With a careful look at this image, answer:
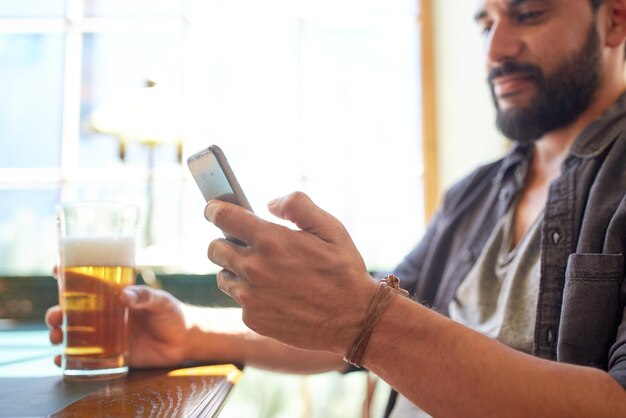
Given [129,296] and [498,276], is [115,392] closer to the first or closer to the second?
[129,296]

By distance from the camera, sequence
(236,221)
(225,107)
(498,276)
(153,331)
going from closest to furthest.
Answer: (236,221) → (153,331) → (498,276) → (225,107)

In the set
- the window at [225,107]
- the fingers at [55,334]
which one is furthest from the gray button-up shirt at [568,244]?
the window at [225,107]

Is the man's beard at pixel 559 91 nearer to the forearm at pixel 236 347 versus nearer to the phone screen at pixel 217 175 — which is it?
the forearm at pixel 236 347

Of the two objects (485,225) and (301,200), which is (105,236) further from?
(485,225)

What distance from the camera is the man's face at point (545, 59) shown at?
129 cm

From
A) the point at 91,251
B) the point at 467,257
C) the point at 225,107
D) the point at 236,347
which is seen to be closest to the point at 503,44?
the point at 467,257

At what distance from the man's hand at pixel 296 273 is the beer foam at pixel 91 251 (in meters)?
0.19

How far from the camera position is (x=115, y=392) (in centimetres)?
74

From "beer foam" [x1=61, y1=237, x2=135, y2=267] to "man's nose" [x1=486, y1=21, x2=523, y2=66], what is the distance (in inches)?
33.0

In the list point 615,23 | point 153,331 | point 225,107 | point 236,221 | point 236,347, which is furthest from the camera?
point 225,107

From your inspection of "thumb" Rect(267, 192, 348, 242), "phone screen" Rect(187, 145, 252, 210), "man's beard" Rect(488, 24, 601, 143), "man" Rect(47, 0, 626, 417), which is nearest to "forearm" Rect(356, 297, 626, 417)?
"man" Rect(47, 0, 626, 417)

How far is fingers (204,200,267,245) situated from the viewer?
0.66 m

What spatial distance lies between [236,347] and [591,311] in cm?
53

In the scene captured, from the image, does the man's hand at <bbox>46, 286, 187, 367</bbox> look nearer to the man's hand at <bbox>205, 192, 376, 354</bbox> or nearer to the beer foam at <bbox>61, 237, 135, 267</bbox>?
the beer foam at <bbox>61, 237, 135, 267</bbox>
